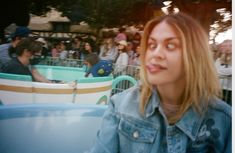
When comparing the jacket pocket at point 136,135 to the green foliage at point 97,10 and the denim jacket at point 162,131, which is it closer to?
the denim jacket at point 162,131

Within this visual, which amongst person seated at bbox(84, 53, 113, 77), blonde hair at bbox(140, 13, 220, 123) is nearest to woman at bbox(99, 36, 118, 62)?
person seated at bbox(84, 53, 113, 77)

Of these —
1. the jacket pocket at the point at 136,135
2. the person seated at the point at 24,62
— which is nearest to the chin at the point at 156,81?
the jacket pocket at the point at 136,135

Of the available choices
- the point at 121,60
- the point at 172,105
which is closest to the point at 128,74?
the point at 121,60

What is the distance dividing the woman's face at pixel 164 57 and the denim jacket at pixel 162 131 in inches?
2.0

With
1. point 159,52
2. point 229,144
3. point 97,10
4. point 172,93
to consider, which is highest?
point 97,10

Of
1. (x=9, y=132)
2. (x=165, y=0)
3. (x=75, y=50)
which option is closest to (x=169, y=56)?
(x=165, y=0)

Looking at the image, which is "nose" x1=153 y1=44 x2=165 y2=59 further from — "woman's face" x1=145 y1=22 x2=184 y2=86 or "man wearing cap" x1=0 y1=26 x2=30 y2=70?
"man wearing cap" x1=0 y1=26 x2=30 y2=70

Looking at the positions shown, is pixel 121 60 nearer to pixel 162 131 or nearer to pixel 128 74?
pixel 128 74

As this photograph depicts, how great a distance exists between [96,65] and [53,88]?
151 mm

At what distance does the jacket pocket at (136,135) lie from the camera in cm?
88

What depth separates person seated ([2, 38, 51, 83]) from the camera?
104cm

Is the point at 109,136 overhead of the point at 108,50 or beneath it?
beneath

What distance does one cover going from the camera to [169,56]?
854 millimetres

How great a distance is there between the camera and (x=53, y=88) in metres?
1.03
